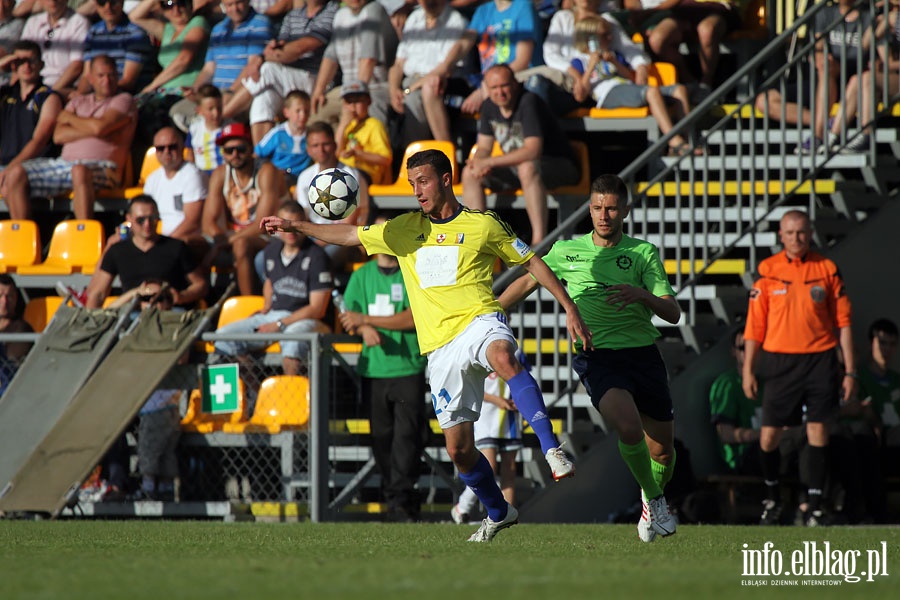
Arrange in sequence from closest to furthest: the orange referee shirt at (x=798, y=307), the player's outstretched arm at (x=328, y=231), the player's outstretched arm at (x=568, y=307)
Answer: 1. the player's outstretched arm at (x=568, y=307)
2. the player's outstretched arm at (x=328, y=231)
3. the orange referee shirt at (x=798, y=307)

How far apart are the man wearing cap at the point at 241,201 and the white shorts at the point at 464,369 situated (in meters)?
5.57

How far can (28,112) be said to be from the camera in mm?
14891

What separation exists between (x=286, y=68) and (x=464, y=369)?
7.97m

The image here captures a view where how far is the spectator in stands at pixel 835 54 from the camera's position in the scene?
1186cm

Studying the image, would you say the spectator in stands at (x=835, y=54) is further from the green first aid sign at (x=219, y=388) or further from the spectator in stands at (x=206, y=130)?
the spectator in stands at (x=206, y=130)

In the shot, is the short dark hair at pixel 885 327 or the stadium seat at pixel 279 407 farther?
the short dark hair at pixel 885 327

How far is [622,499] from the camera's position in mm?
11664

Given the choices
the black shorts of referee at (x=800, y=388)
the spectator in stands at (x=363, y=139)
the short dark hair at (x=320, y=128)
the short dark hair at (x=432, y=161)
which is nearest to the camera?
the short dark hair at (x=432, y=161)

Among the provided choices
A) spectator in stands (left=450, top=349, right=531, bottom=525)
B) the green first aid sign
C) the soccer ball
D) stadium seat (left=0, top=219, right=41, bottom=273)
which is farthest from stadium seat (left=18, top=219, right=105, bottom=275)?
the soccer ball

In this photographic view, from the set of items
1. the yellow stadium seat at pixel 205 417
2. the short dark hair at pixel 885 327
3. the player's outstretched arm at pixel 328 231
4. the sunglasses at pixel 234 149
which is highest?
the sunglasses at pixel 234 149

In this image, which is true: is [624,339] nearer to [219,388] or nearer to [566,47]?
[219,388]

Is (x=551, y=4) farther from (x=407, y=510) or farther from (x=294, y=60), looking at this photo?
(x=407, y=510)

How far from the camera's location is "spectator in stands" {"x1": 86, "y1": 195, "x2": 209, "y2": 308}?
40.0 feet

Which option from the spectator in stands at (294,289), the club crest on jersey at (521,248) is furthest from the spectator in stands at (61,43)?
the club crest on jersey at (521,248)
